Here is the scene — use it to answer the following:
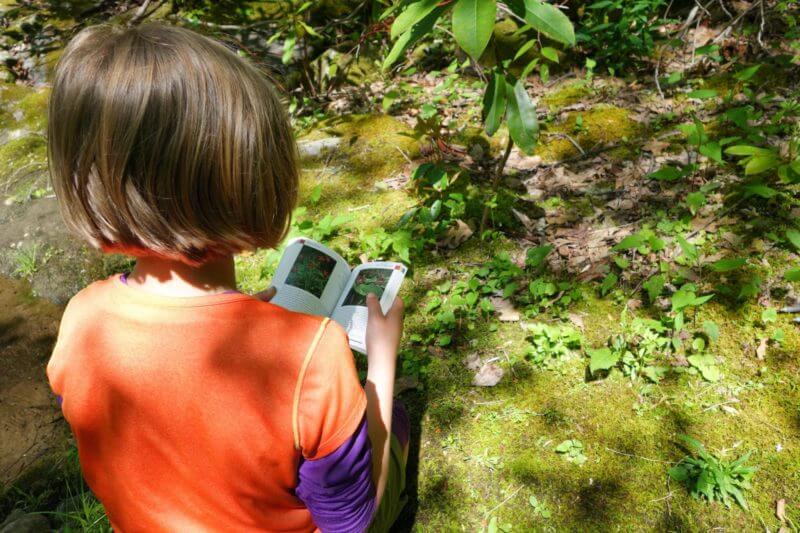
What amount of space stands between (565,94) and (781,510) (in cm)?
295

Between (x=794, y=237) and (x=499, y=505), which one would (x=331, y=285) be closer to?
(x=499, y=505)

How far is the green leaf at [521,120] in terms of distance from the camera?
216 centimetres

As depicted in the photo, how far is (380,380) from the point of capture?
142 centimetres

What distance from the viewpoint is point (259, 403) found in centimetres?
97

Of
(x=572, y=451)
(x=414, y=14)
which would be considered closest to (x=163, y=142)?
(x=414, y=14)

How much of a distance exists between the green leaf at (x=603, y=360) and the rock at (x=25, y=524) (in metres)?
2.19

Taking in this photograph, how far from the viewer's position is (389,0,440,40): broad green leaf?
1.89 metres

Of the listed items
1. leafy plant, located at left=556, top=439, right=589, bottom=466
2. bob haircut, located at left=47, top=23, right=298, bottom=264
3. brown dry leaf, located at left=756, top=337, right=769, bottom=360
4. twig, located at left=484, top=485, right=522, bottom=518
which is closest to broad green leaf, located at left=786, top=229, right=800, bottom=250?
brown dry leaf, located at left=756, top=337, right=769, bottom=360

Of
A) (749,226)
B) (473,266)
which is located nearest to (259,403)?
(473,266)

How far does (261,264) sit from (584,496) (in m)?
2.10

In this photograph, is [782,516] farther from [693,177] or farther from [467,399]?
[693,177]

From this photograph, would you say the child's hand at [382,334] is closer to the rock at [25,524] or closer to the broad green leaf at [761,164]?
the rock at [25,524]

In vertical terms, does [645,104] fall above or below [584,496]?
above

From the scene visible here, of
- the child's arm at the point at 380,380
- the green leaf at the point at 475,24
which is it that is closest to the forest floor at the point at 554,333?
the child's arm at the point at 380,380
